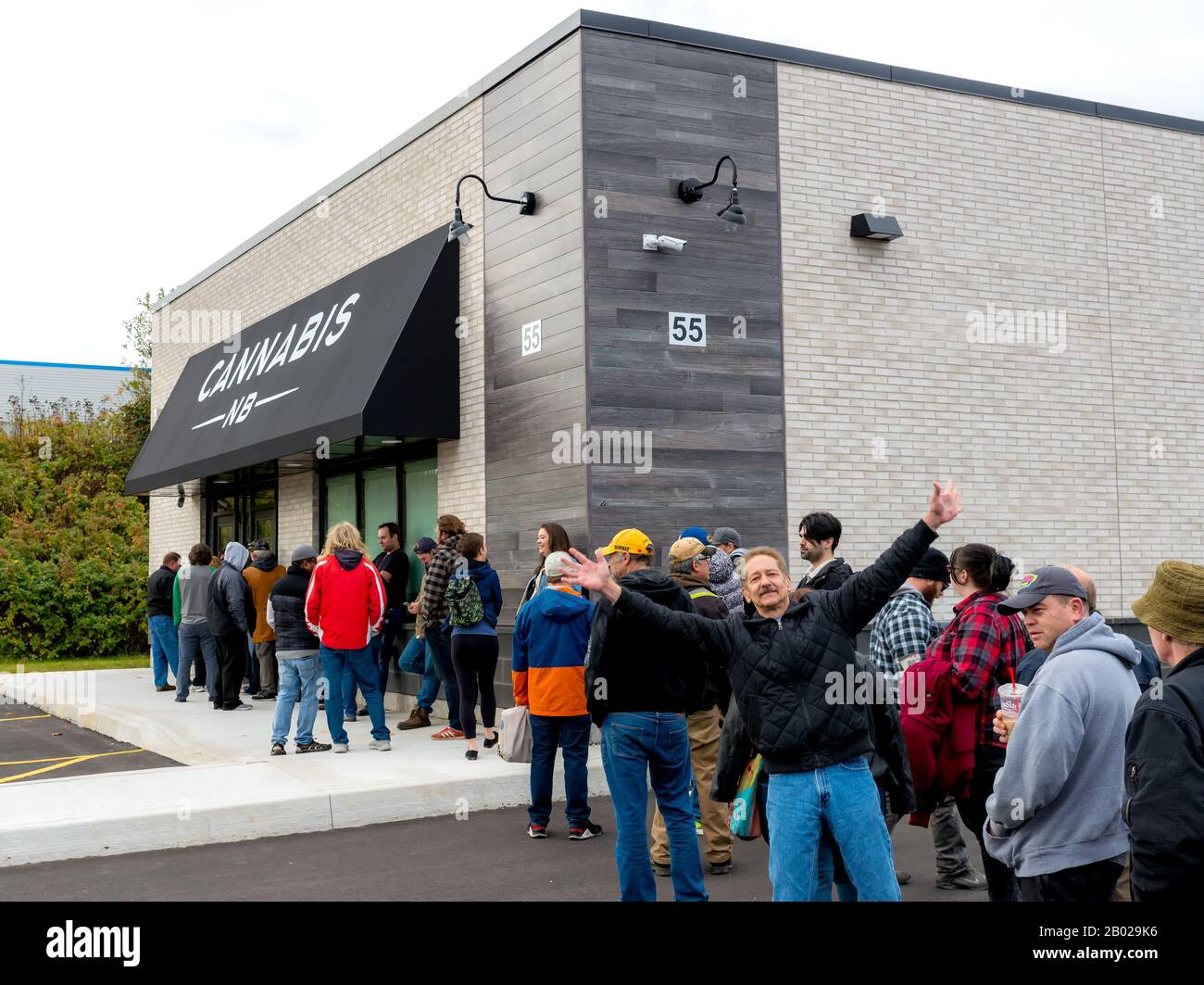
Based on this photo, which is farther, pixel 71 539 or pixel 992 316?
pixel 71 539

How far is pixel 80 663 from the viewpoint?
23.8 metres

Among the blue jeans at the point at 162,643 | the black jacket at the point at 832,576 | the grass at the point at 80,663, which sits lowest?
the grass at the point at 80,663

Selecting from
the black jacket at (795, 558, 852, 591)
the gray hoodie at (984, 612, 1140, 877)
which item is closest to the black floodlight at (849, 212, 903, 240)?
the black jacket at (795, 558, 852, 591)

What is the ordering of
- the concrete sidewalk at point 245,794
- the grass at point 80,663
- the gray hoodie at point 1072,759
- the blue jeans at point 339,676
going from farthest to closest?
the grass at point 80,663
the blue jeans at point 339,676
the concrete sidewalk at point 245,794
the gray hoodie at point 1072,759

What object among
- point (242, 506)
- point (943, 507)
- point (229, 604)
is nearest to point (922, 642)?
point (943, 507)

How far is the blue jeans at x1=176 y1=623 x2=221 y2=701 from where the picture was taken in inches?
565

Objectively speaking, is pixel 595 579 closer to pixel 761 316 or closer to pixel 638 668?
pixel 638 668

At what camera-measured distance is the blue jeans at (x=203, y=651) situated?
1434cm

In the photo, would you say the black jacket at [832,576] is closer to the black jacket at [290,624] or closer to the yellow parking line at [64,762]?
the black jacket at [290,624]

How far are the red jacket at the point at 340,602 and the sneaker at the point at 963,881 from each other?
18.4ft

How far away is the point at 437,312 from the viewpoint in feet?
42.6

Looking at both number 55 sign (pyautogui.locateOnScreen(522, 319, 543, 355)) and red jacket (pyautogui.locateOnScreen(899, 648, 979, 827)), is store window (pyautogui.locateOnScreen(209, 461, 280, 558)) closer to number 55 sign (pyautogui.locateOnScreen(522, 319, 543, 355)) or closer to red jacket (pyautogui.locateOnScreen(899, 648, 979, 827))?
number 55 sign (pyautogui.locateOnScreen(522, 319, 543, 355))

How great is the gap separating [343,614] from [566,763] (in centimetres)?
327

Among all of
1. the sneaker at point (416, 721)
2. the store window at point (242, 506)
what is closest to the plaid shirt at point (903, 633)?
the sneaker at point (416, 721)
